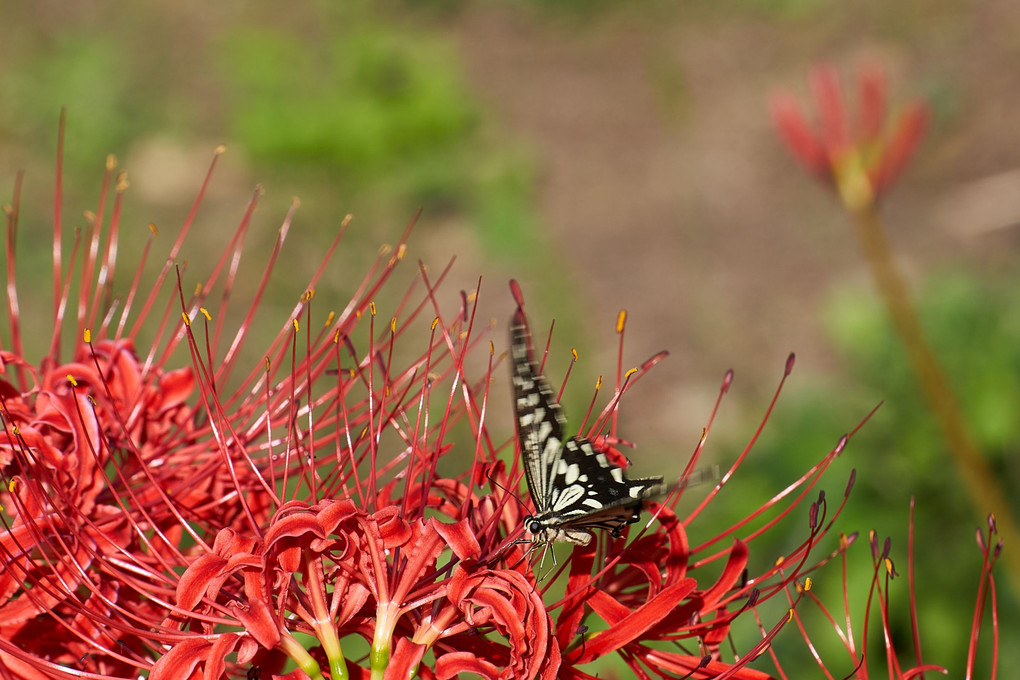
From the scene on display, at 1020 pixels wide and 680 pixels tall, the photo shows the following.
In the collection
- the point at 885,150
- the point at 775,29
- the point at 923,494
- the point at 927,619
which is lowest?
the point at 927,619

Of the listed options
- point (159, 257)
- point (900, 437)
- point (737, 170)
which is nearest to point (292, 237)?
point (159, 257)

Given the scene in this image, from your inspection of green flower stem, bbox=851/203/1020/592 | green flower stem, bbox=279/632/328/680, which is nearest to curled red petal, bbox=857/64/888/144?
green flower stem, bbox=851/203/1020/592

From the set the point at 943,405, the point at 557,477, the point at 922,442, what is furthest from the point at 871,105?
the point at 557,477

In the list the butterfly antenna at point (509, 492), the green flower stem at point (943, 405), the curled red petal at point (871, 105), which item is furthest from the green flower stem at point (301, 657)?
the curled red petal at point (871, 105)

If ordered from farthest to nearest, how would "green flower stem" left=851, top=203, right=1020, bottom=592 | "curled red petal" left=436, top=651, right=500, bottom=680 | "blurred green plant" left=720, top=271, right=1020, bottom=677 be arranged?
"blurred green plant" left=720, top=271, right=1020, bottom=677, "green flower stem" left=851, top=203, right=1020, bottom=592, "curled red petal" left=436, top=651, right=500, bottom=680

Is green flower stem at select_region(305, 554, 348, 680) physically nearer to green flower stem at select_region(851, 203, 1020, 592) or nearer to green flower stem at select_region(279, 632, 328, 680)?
green flower stem at select_region(279, 632, 328, 680)

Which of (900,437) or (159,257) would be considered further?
(159,257)

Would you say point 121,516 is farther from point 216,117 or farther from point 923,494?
point 216,117

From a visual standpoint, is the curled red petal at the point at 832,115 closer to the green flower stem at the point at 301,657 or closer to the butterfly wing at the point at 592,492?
the butterfly wing at the point at 592,492

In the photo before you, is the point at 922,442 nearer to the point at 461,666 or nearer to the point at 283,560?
the point at 461,666
